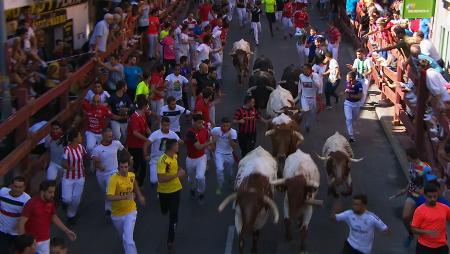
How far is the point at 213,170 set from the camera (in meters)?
15.3

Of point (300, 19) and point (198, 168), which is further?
point (300, 19)

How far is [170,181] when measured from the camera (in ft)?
37.2

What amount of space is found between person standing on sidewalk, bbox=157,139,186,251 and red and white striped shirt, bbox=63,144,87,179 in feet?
4.89

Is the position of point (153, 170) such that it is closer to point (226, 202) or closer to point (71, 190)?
point (71, 190)

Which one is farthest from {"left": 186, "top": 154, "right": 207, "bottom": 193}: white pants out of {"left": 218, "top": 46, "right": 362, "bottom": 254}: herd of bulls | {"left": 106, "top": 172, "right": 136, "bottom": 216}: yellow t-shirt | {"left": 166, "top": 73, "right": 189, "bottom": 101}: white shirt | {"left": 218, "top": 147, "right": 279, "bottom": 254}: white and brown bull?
{"left": 166, "top": 73, "right": 189, "bottom": 101}: white shirt

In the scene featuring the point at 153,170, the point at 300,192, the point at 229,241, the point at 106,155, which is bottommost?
the point at 229,241

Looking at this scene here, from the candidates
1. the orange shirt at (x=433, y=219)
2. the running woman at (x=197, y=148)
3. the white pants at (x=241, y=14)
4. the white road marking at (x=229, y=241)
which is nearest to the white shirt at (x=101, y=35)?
the running woman at (x=197, y=148)

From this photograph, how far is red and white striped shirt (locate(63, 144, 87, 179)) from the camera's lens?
12.0m

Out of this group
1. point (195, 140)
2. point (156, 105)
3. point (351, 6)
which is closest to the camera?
point (195, 140)

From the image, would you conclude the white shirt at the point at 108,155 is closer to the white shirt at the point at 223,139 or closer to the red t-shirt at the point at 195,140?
the red t-shirt at the point at 195,140

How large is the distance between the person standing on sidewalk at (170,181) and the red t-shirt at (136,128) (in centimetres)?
232

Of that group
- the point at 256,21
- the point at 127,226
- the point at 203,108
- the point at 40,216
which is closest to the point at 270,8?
the point at 256,21

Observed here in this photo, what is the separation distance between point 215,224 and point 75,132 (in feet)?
9.00

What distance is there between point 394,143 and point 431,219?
25.9 ft
